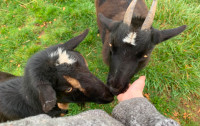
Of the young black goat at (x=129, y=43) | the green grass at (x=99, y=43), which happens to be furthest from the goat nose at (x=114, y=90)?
the green grass at (x=99, y=43)

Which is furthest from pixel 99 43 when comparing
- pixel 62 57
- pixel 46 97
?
pixel 46 97

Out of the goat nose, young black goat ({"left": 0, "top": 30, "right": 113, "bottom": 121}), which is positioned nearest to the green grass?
the goat nose

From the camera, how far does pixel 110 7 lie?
4.36 meters

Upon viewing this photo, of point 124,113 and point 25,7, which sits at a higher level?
point 25,7

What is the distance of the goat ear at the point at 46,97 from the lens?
1.89 metres

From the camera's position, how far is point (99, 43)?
5.33 meters

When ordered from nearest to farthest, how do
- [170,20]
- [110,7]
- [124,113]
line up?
1. [124,113]
2. [110,7]
3. [170,20]

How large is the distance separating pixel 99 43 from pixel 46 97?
12.0ft

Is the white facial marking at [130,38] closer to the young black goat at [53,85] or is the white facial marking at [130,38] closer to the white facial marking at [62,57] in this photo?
the young black goat at [53,85]

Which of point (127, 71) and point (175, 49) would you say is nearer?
point (127, 71)

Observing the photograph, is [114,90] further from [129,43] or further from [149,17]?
[149,17]

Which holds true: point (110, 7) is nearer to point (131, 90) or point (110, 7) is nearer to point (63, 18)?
point (63, 18)

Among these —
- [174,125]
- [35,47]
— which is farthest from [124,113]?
[35,47]

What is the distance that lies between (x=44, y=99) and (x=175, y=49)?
4363 mm
